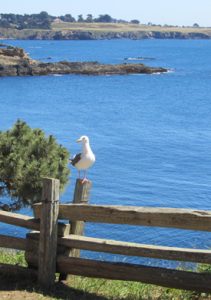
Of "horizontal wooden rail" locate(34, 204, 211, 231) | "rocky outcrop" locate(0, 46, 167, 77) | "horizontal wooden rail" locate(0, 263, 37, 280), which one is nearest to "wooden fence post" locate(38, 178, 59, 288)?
"horizontal wooden rail" locate(34, 204, 211, 231)

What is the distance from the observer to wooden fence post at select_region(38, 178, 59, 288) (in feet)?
25.7

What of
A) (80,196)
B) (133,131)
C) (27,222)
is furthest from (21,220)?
(133,131)

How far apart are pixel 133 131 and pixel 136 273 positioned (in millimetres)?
44135

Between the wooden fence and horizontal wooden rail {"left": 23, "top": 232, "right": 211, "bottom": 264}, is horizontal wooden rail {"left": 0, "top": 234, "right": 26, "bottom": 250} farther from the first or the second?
horizontal wooden rail {"left": 23, "top": 232, "right": 211, "bottom": 264}

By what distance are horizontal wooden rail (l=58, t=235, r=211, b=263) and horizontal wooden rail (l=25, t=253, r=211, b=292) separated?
0.59 feet

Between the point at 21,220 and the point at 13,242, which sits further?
the point at 13,242

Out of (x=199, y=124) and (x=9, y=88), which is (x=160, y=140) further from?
(x=9, y=88)

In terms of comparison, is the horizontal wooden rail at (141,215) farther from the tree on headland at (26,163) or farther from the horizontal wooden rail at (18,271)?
the tree on headland at (26,163)

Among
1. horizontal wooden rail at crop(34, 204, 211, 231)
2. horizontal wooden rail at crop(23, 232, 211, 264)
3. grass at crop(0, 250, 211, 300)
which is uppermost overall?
horizontal wooden rail at crop(34, 204, 211, 231)

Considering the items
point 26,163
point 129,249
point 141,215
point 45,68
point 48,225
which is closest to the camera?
point 141,215

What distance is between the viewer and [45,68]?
105m

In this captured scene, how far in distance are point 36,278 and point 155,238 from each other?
14.9m

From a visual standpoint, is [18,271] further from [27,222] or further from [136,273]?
[136,273]

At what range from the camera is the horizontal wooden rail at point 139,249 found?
7277 millimetres
